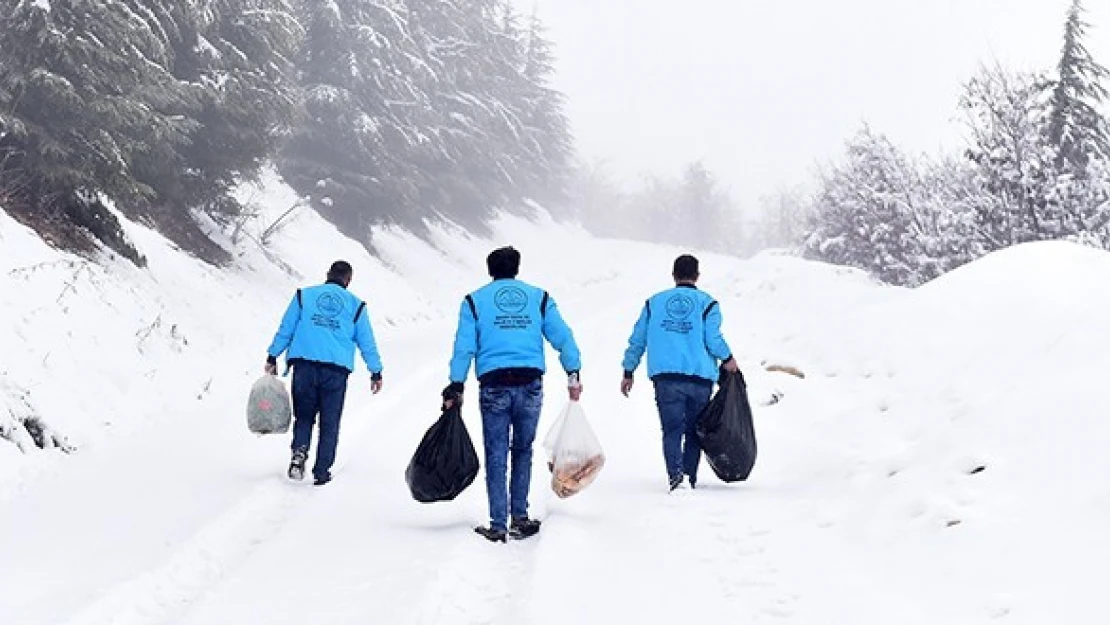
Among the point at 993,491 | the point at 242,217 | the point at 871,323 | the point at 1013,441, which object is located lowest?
the point at 993,491

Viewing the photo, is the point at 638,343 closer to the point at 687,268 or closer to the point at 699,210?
the point at 687,268

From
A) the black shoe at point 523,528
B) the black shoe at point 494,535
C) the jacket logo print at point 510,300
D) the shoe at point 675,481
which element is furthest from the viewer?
the shoe at point 675,481

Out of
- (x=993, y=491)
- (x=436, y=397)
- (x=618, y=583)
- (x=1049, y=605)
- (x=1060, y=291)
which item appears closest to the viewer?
(x=1049, y=605)

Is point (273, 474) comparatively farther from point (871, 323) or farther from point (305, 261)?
point (305, 261)

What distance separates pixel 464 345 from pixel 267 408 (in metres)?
2.19

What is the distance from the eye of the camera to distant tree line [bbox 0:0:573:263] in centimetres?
980

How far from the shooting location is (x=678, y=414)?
22.7 feet

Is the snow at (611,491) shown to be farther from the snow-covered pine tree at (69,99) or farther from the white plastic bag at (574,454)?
the snow-covered pine tree at (69,99)

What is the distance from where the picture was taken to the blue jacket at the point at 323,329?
701cm

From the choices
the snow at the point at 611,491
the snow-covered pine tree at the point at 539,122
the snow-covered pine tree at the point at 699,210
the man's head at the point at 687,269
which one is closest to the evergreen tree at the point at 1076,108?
the snow at the point at 611,491

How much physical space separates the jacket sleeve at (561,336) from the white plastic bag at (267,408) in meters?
2.43

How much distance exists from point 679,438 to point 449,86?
100 ft

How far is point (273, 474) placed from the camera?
280 inches

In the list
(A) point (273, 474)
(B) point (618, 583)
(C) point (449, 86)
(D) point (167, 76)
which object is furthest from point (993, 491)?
(C) point (449, 86)
